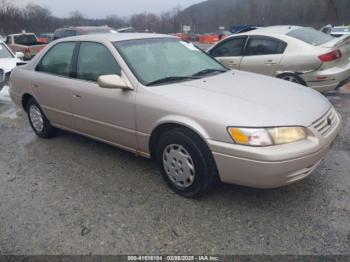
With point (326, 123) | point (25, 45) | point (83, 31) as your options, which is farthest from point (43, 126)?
point (25, 45)

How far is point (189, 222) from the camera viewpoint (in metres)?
2.88

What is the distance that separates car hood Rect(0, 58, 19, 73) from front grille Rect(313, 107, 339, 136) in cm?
761

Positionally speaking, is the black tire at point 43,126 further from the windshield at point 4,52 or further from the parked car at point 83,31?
the parked car at point 83,31

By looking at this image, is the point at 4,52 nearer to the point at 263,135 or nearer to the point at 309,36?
the point at 309,36

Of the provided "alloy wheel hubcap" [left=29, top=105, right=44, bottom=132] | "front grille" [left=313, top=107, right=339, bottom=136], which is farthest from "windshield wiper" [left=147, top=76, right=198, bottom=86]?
"alloy wheel hubcap" [left=29, top=105, right=44, bottom=132]

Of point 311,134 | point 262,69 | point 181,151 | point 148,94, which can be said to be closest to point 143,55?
point 148,94

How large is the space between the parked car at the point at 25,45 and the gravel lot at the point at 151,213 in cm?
1233

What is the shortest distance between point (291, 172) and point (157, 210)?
1.24m

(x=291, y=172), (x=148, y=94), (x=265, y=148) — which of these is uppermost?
(x=148, y=94)

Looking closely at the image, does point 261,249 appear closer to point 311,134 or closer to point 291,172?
point 291,172

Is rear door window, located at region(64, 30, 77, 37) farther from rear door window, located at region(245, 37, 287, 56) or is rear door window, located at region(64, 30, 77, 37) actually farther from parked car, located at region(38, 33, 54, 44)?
rear door window, located at region(245, 37, 287, 56)

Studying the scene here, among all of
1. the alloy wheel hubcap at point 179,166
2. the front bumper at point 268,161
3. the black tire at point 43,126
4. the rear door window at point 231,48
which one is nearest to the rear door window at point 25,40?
the rear door window at point 231,48

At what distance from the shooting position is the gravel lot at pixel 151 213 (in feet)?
8.57

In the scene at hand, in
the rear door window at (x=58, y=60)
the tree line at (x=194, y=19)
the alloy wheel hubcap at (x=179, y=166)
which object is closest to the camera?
the alloy wheel hubcap at (x=179, y=166)
